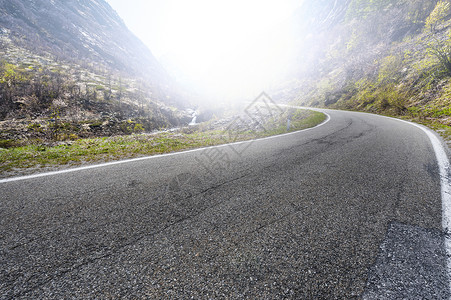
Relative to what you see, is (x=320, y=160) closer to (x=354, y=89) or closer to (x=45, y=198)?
(x=45, y=198)

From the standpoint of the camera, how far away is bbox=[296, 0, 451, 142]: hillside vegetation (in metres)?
17.3

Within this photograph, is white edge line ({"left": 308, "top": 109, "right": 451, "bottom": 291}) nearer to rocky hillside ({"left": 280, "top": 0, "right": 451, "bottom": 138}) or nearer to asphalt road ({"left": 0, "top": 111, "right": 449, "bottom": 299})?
asphalt road ({"left": 0, "top": 111, "right": 449, "bottom": 299})

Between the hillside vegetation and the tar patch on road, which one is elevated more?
the hillside vegetation

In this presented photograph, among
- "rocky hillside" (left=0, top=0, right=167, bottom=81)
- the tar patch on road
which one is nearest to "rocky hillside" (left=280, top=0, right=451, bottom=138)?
the tar patch on road

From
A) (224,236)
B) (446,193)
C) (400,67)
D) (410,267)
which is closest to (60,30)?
(224,236)

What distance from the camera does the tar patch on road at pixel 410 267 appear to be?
1459 millimetres

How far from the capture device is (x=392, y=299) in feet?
4.71

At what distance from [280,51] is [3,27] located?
12537cm

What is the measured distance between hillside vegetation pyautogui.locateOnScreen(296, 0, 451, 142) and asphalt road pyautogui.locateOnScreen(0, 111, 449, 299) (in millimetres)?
11884

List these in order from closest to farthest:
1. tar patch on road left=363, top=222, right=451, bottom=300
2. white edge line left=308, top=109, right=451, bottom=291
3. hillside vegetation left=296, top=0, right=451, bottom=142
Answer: tar patch on road left=363, top=222, right=451, bottom=300 → white edge line left=308, top=109, right=451, bottom=291 → hillside vegetation left=296, top=0, right=451, bottom=142

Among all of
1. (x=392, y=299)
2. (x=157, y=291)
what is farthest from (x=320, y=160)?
(x=157, y=291)

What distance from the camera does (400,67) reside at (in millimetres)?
26234

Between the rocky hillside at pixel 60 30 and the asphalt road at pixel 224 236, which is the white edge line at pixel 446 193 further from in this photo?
the rocky hillside at pixel 60 30

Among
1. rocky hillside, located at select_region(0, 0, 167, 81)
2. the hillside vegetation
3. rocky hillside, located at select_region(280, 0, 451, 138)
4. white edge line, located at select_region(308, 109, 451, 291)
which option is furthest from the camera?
rocky hillside, located at select_region(0, 0, 167, 81)
